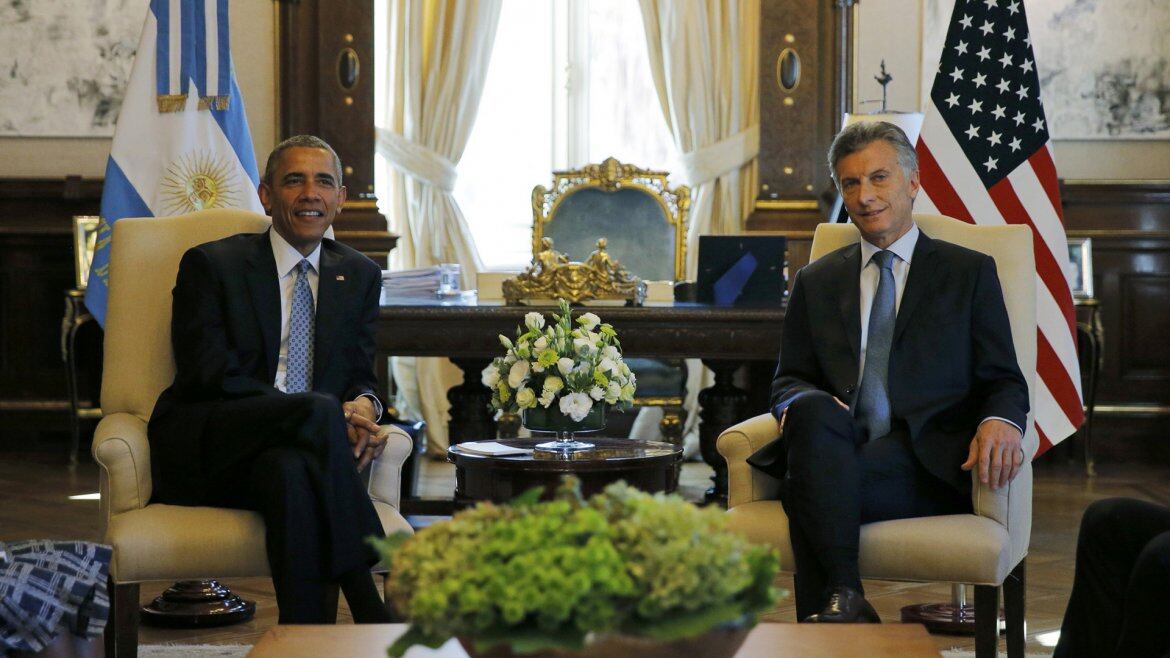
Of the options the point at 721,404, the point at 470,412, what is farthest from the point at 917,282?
the point at 470,412

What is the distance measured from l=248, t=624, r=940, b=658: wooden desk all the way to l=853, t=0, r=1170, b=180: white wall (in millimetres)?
4979

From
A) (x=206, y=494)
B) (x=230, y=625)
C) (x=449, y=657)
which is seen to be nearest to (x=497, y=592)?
(x=449, y=657)

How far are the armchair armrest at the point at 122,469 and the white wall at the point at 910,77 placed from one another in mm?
4587

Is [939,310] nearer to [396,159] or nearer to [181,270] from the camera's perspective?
[181,270]

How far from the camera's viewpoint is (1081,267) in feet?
20.6

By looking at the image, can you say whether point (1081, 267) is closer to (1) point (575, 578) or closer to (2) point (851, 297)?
(2) point (851, 297)

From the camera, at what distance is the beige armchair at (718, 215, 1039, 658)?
261cm

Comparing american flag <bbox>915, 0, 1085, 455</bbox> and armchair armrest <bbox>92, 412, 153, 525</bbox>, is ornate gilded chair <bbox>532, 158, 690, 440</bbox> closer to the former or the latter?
american flag <bbox>915, 0, 1085, 455</bbox>

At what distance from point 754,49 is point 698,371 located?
1.65 m

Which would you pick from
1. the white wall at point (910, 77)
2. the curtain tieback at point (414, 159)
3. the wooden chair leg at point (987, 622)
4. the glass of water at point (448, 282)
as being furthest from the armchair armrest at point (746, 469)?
the curtain tieback at point (414, 159)

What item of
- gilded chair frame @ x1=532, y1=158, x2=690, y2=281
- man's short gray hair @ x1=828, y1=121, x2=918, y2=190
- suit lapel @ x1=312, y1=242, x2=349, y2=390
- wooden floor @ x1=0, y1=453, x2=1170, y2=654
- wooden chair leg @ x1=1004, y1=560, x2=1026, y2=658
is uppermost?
gilded chair frame @ x1=532, y1=158, x2=690, y2=281

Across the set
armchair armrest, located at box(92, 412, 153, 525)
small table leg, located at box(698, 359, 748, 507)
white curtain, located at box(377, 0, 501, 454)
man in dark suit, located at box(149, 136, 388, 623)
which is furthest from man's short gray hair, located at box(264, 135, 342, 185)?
white curtain, located at box(377, 0, 501, 454)

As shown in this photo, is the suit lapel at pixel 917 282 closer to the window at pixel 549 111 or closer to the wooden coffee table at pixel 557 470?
the wooden coffee table at pixel 557 470

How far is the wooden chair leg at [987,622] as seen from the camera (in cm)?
264
